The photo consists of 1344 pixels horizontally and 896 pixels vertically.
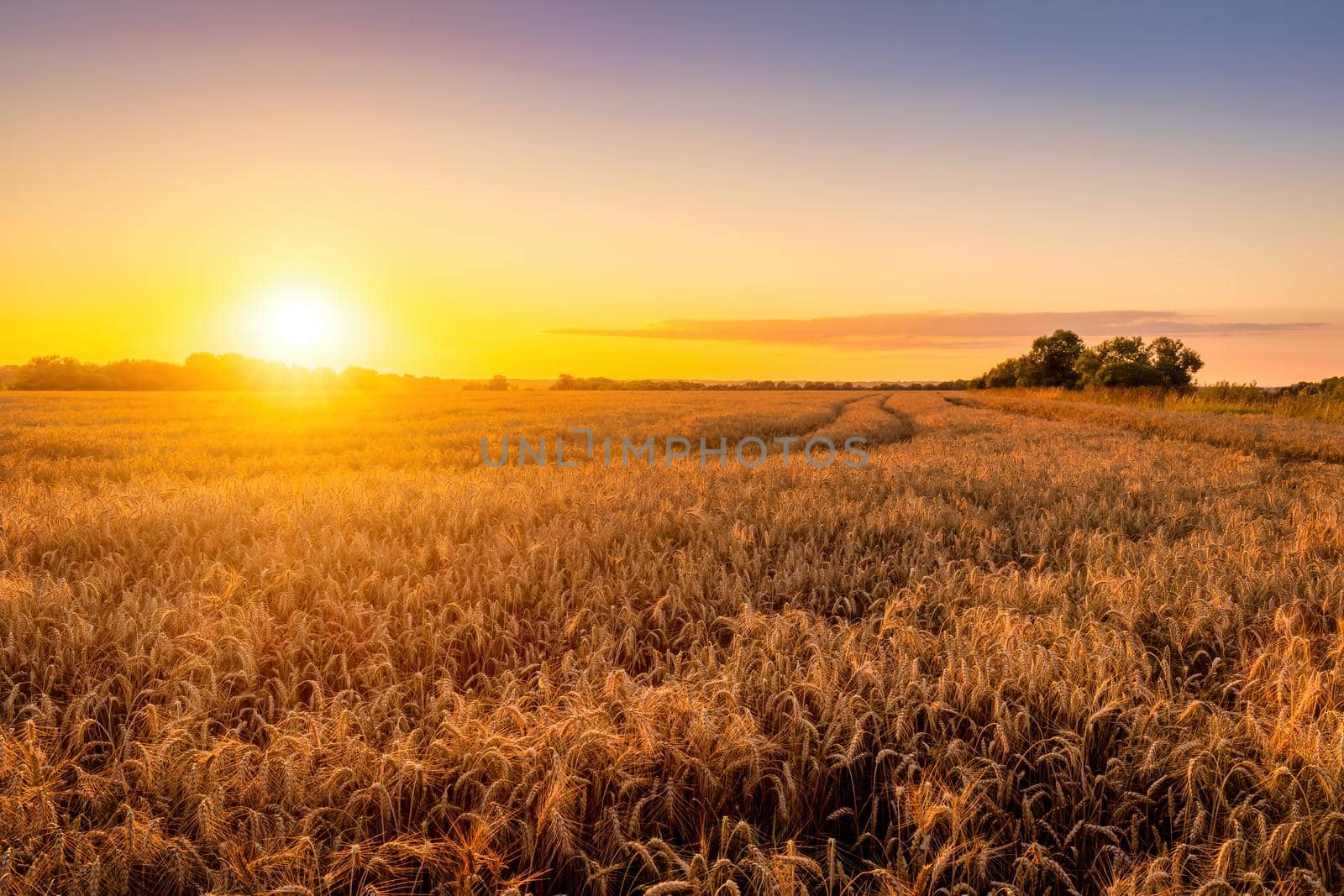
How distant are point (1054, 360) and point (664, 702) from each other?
339 feet

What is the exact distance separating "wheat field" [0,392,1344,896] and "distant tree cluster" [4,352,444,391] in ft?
262

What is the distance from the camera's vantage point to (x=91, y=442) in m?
13.0

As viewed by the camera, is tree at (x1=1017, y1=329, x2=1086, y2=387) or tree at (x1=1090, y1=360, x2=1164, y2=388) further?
tree at (x1=1017, y1=329, x2=1086, y2=387)

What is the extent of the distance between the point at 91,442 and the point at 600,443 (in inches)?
427

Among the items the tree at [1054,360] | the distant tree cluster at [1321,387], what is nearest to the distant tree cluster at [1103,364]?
the tree at [1054,360]

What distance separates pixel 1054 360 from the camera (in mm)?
88125

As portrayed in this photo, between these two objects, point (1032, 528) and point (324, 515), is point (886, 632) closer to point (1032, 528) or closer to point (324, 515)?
point (1032, 528)

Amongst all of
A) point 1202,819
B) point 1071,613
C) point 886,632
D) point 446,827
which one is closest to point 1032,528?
point 1071,613

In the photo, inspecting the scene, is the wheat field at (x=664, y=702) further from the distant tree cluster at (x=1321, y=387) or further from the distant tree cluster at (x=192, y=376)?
the distant tree cluster at (x=192, y=376)

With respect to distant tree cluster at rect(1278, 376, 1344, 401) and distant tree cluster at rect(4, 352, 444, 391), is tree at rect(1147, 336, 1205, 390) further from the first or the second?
distant tree cluster at rect(4, 352, 444, 391)

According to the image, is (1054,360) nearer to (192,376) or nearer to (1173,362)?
(1173,362)

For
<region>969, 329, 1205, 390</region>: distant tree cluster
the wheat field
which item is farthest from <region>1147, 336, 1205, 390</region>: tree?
the wheat field

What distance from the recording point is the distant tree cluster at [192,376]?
69.9 meters

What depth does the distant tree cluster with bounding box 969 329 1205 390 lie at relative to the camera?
230ft
